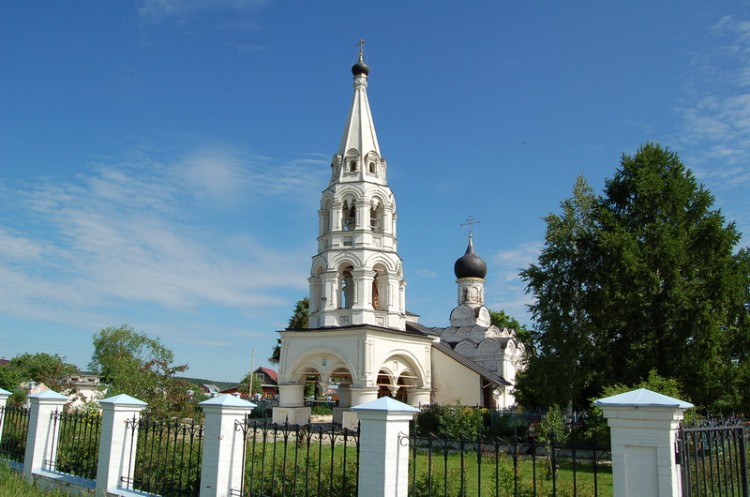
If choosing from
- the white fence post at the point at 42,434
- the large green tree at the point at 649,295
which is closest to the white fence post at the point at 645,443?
the white fence post at the point at 42,434

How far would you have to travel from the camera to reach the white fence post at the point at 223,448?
722 cm

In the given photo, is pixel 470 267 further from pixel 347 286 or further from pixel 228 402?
pixel 228 402

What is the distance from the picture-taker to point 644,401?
485cm

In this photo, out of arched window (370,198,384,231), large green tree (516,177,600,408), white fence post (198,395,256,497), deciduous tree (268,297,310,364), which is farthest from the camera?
deciduous tree (268,297,310,364)

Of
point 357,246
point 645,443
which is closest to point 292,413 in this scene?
point 357,246

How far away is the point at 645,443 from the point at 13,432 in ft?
36.2

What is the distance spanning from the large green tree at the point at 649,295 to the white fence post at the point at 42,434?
15972 millimetres

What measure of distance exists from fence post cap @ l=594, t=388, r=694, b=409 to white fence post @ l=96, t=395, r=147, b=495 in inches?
256

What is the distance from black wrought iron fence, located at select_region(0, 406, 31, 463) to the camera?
10.9 meters

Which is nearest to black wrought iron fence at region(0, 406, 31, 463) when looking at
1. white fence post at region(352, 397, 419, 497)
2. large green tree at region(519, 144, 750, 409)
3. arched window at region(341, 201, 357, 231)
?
white fence post at region(352, 397, 419, 497)

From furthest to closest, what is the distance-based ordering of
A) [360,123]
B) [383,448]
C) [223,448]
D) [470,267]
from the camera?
[470,267] < [360,123] < [223,448] < [383,448]

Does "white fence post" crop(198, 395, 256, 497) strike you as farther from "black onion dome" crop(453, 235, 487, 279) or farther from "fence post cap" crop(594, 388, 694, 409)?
"black onion dome" crop(453, 235, 487, 279)

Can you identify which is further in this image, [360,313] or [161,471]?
[360,313]

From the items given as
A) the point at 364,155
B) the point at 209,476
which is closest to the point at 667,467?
the point at 209,476
